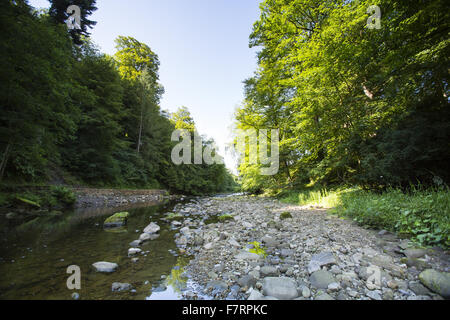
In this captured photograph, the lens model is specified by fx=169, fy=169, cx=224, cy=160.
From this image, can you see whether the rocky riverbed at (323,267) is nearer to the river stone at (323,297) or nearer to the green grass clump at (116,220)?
the river stone at (323,297)

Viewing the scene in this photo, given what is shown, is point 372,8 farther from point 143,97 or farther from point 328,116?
point 143,97

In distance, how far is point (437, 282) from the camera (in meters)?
1.59

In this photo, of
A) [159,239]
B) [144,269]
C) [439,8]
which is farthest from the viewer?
[159,239]

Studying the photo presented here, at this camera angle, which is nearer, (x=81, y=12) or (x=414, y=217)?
(x=414, y=217)

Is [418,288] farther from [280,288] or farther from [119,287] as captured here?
[119,287]

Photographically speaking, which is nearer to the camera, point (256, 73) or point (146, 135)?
point (256, 73)

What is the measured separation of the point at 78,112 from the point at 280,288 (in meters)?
11.5

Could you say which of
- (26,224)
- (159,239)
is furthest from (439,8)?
(26,224)

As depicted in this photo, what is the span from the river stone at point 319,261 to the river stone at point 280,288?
0.47m

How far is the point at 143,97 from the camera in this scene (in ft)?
59.3

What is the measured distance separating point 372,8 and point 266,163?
26.3 feet

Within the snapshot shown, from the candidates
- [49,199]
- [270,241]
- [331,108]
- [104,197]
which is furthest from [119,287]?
[104,197]
